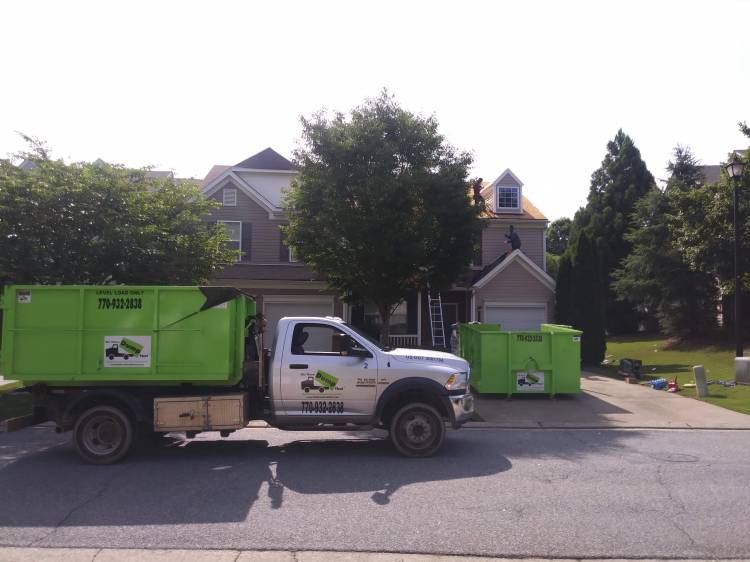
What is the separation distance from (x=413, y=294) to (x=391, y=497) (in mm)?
14952

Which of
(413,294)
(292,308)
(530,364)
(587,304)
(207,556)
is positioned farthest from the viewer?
(587,304)

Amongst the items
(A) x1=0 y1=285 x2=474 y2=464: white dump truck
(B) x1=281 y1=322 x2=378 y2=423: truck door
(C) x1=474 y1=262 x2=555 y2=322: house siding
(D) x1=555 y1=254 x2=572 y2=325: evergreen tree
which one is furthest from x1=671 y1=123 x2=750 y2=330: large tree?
(B) x1=281 y1=322 x2=378 y2=423: truck door

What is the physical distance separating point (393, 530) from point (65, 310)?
18.6 feet

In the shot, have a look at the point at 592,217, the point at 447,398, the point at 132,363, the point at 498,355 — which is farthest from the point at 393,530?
the point at 592,217

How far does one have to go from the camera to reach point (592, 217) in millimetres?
48844

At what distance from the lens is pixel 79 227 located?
39.7ft

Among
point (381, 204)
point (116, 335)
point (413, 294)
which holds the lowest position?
point (116, 335)

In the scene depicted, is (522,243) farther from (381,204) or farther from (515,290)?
(381,204)

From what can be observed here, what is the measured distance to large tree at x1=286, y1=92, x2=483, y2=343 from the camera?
15867 millimetres

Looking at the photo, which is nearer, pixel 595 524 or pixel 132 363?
pixel 595 524

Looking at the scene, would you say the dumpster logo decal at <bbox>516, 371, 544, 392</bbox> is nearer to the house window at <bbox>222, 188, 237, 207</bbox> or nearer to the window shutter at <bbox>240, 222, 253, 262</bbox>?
the window shutter at <bbox>240, 222, 253, 262</bbox>

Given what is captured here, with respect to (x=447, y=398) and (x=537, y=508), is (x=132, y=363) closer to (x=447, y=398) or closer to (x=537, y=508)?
(x=447, y=398)

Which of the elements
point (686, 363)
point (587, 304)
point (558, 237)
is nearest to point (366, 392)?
point (587, 304)

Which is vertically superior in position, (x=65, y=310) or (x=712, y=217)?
(x=712, y=217)
